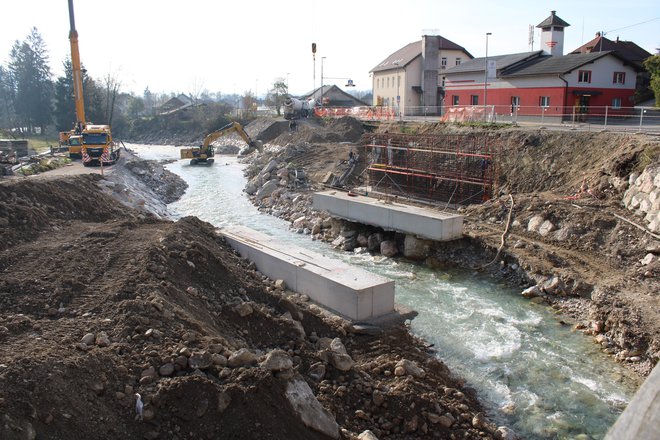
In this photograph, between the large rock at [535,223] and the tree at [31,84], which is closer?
the large rock at [535,223]

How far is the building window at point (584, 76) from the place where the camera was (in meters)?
32.7

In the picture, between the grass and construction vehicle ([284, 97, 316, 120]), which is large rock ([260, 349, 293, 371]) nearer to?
the grass

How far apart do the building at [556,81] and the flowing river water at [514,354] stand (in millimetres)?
17299

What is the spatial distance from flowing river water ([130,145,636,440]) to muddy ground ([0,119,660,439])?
0.59 metres

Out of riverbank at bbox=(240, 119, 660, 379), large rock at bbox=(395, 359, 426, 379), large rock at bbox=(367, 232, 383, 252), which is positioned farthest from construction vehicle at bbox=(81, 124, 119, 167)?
large rock at bbox=(395, 359, 426, 379)

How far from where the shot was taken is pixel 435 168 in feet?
89.4

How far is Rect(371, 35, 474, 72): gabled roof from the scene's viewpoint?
173 ft

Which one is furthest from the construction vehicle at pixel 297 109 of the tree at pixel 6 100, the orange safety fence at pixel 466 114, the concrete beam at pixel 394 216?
the tree at pixel 6 100

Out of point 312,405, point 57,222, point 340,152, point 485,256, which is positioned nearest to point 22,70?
point 340,152

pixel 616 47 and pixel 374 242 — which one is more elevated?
pixel 616 47

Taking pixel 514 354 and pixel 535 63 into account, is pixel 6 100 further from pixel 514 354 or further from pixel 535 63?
pixel 514 354

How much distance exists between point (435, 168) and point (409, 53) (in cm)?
3071

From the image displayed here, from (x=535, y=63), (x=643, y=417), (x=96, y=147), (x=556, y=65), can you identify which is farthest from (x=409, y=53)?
(x=643, y=417)

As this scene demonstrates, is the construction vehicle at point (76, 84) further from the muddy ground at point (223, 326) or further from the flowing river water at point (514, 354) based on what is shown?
the flowing river water at point (514, 354)
